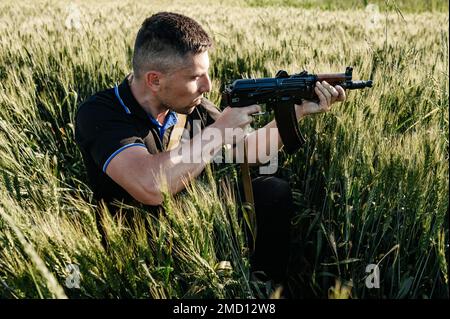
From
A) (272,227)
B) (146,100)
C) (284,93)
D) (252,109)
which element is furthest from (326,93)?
(146,100)

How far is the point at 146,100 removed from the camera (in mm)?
1794

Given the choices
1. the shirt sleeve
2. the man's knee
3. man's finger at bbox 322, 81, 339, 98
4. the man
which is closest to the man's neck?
the man

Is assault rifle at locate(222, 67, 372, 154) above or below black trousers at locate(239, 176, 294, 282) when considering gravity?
above

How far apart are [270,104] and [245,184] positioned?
306 millimetres

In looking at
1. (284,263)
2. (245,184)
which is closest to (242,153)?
(245,184)

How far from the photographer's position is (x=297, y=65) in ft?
8.22

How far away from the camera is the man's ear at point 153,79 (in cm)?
173

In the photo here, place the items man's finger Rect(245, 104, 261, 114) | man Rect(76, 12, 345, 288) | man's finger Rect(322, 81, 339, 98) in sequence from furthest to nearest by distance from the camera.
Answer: man's finger Rect(322, 81, 339, 98) → man's finger Rect(245, 104, 261, 114) → man Rect(76, 12, 345, 288)

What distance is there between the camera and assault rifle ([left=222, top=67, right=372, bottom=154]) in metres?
1.70

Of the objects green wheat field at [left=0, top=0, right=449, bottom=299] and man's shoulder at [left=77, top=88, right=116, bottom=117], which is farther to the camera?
man's shoulder at [left=77, top=88, right=116, bottom=117]

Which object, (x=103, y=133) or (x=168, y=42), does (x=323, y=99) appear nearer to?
(x=168, y=42)

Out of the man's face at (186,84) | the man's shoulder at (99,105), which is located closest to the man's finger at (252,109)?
the man's face at (186,84)

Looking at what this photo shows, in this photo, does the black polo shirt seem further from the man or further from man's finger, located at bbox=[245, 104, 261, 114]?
man's finger, located at bbox=[245, 104, 261, 114]
